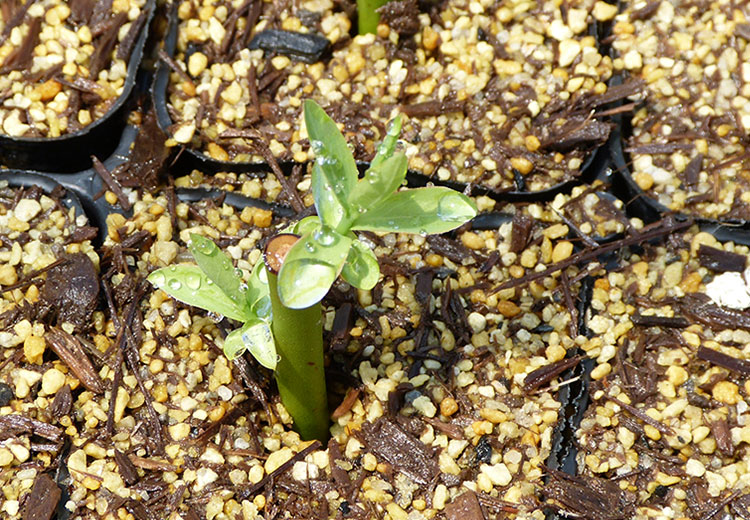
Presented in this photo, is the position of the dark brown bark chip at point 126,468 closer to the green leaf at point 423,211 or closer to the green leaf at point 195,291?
the green leaf at point 195,291

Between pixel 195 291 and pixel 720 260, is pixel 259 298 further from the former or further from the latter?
pixel 720 260

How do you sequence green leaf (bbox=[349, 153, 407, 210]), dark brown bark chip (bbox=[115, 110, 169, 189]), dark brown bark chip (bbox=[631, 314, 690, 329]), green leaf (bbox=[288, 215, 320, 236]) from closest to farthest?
green leaf (bbox=[349, 153, 407, 210])
green leaf (bbox=[288, 215, 320, 236])
dark brown bark chip (bbox=[631, 314, 690, 329])
dark brown bark chip (bbox=[115, 110, 169, 189])

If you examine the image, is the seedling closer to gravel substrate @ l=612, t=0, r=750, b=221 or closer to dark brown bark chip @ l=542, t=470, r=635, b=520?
dark brown bark chip @ l=542, t=470, r=635, b=520

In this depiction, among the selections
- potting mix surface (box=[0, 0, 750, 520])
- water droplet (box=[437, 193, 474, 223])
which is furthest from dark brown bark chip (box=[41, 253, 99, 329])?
water droplet (box=[437, 193, 474, 223])

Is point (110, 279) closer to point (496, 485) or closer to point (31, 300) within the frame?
point (31, 300)

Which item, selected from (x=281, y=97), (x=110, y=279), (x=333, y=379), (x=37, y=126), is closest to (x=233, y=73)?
(x=281, y=97)

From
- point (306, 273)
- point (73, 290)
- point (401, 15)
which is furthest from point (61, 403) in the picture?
point (401, 15)

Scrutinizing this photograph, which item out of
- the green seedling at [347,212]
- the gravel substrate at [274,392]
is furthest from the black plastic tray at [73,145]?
the green seedling at [347,212]
